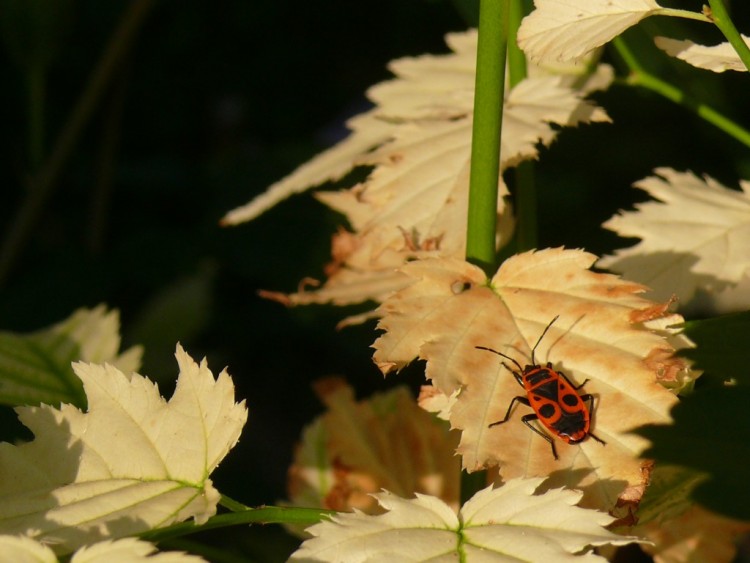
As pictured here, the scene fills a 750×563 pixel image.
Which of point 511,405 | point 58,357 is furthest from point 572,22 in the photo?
point 58,357

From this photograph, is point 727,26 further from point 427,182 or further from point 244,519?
point 244,519

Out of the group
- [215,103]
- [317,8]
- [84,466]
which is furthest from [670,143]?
[84,466]

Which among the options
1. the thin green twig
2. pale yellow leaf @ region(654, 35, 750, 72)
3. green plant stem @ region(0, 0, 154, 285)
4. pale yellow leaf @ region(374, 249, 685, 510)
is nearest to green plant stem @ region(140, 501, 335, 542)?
the thin green twig

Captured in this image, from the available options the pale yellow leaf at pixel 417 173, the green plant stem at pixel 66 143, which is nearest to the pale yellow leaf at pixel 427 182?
the pale yellow leaf at pixel 417 173

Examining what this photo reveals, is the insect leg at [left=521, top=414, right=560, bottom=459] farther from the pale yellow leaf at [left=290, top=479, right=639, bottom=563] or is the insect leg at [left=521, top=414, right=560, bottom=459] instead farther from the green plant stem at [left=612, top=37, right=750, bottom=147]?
the green plant stem at [left=612, top=37, right=750, bottom=147]

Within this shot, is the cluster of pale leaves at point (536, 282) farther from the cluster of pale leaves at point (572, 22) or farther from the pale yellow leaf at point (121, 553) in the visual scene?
the pale yellow leaf at point (121, 553)
